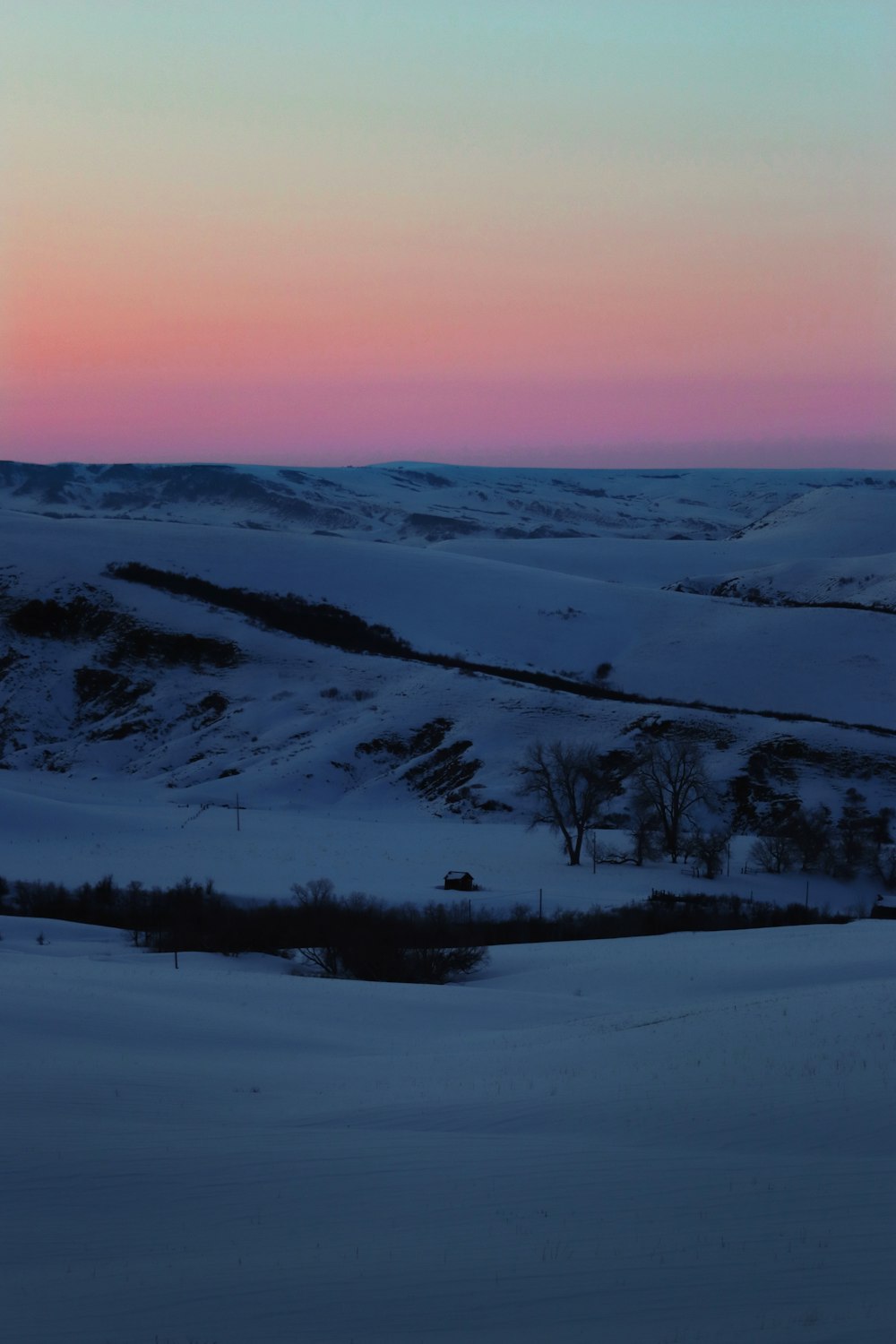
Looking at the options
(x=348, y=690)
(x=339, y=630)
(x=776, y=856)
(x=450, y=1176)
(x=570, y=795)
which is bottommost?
(x=776, y=856)

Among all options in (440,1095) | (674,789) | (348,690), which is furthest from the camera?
(348,690)

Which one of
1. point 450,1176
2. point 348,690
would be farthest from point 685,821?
point 450,1176

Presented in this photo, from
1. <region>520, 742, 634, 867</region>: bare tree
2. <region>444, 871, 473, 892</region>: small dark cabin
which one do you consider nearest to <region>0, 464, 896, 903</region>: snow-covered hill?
<region>444, 871, 473, 892</region>: small dark cabin

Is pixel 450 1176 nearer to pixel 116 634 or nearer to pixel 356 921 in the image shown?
pixel 356 921

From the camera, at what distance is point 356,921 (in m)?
31.5

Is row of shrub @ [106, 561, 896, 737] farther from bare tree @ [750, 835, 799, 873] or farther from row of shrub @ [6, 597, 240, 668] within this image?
bare tree @ [750, 835, 799, 873]

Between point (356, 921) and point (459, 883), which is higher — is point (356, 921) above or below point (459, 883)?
below

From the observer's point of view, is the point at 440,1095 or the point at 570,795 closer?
the point at 440,1095

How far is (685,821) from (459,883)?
51.5 feet

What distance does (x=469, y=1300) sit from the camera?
9125 millimetres

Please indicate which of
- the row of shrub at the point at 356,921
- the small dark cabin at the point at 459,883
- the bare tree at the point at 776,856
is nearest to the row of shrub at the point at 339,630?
the bare tree at the point at 776,856

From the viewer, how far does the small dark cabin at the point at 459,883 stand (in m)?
Result: 37.2

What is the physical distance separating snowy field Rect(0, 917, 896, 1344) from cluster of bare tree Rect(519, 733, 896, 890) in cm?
2145

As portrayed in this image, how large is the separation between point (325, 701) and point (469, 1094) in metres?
53.6
